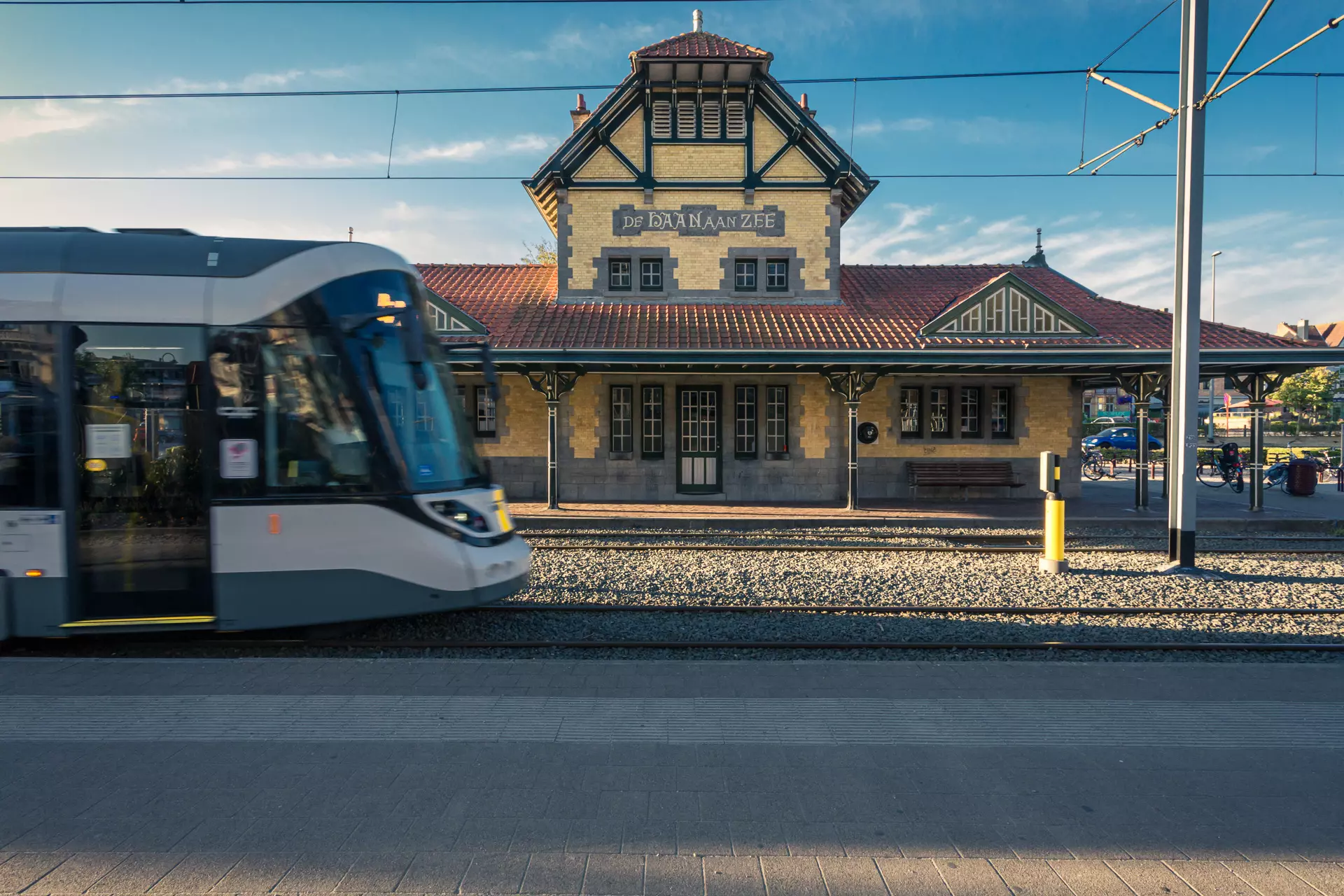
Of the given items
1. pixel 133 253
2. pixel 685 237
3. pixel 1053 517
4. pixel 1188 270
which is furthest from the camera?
pixel 685 237

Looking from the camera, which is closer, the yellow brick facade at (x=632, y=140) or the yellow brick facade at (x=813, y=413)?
the yellow brick facade at (x=813, y=413)

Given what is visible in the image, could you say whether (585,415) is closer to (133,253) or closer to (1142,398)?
(133,253)

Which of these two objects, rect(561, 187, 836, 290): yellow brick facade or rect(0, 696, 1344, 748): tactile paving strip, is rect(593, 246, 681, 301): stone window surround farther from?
Answer: rect(0, 696, 1344, 748): tactile paving strip

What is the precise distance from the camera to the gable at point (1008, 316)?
51.1 ft

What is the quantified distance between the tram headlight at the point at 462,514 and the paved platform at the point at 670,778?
3.55 feet

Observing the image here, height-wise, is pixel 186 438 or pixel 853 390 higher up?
pixel 853 390

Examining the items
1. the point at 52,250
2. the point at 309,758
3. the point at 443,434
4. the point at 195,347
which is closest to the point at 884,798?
the point at 309,758

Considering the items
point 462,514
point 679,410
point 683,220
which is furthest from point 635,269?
point 462,514

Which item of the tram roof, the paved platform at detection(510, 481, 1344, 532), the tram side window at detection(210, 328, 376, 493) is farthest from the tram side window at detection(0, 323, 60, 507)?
the paved platform at detection(510, 481, 1344, 532)

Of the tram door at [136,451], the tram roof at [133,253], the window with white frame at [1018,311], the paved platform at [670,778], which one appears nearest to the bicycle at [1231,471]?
the window with white frame at [1018,311]

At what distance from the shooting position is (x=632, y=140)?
55.8 feet

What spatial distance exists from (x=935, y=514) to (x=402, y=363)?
11.2 metres

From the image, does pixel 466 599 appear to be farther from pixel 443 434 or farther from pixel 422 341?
pixel 422 341

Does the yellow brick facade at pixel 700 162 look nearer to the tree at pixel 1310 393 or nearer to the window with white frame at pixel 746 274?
the window with white frame at pixel 746 274
